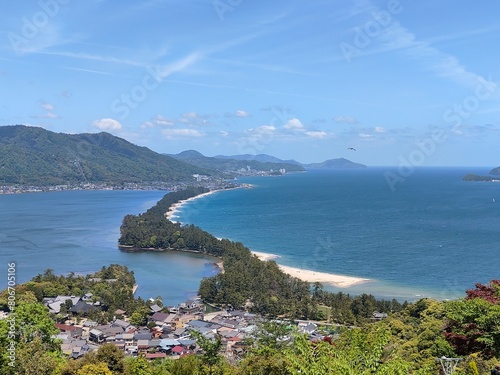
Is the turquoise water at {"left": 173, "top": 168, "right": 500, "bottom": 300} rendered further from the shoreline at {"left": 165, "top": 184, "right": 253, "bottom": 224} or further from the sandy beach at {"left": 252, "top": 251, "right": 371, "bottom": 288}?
the shoreline at {"left": 165, "top": 184, "right": 253, "bottom": 224}

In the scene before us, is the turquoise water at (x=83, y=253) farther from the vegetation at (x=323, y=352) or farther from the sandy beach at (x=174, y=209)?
the vegetation at (x=323, y=352)

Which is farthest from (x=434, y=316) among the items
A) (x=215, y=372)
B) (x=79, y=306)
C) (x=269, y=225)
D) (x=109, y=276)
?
(x=269, y=225)

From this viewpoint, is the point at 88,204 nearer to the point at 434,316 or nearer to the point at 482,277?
the point at 482,277

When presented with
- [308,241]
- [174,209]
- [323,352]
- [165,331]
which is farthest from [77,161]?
[323,352]

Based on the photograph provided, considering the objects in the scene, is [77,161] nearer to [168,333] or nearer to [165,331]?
[165,331]

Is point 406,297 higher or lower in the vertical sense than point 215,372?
lower

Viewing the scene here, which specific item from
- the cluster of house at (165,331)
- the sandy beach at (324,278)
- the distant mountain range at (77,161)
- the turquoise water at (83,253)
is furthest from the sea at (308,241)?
the distant mountain range at (77,161)
